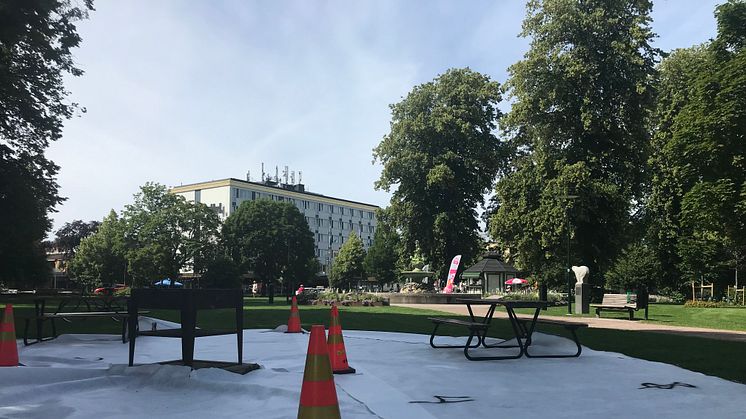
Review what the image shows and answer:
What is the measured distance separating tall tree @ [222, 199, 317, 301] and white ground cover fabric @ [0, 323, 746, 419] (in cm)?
6912

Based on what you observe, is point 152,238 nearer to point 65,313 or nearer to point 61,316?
point 65,313

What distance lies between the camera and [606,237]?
32.7 m

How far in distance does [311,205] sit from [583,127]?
3659 inches

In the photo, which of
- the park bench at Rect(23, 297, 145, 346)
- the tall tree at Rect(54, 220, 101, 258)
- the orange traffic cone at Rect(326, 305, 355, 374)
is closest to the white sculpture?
the park bench at Rect(23, 297, 145, 346)

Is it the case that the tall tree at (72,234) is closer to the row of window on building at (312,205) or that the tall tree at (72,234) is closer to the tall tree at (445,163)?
the row of window on building at (312,205)

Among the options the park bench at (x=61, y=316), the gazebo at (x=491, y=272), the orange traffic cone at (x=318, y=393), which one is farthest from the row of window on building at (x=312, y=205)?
the orange traffic cone at (x=318, y=393)

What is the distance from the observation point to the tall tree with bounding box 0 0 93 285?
20.8 metres

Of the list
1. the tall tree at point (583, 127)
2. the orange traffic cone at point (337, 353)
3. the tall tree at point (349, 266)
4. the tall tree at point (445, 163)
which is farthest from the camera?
the tall tree at point (349, 266)

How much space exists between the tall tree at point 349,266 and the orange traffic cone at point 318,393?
285 ft

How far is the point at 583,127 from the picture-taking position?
107ft

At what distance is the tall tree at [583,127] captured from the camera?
31.3 m

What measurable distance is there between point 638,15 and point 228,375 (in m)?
34.8

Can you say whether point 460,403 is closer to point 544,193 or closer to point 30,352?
point 30,352

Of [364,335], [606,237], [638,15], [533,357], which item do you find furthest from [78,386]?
[638,15]
